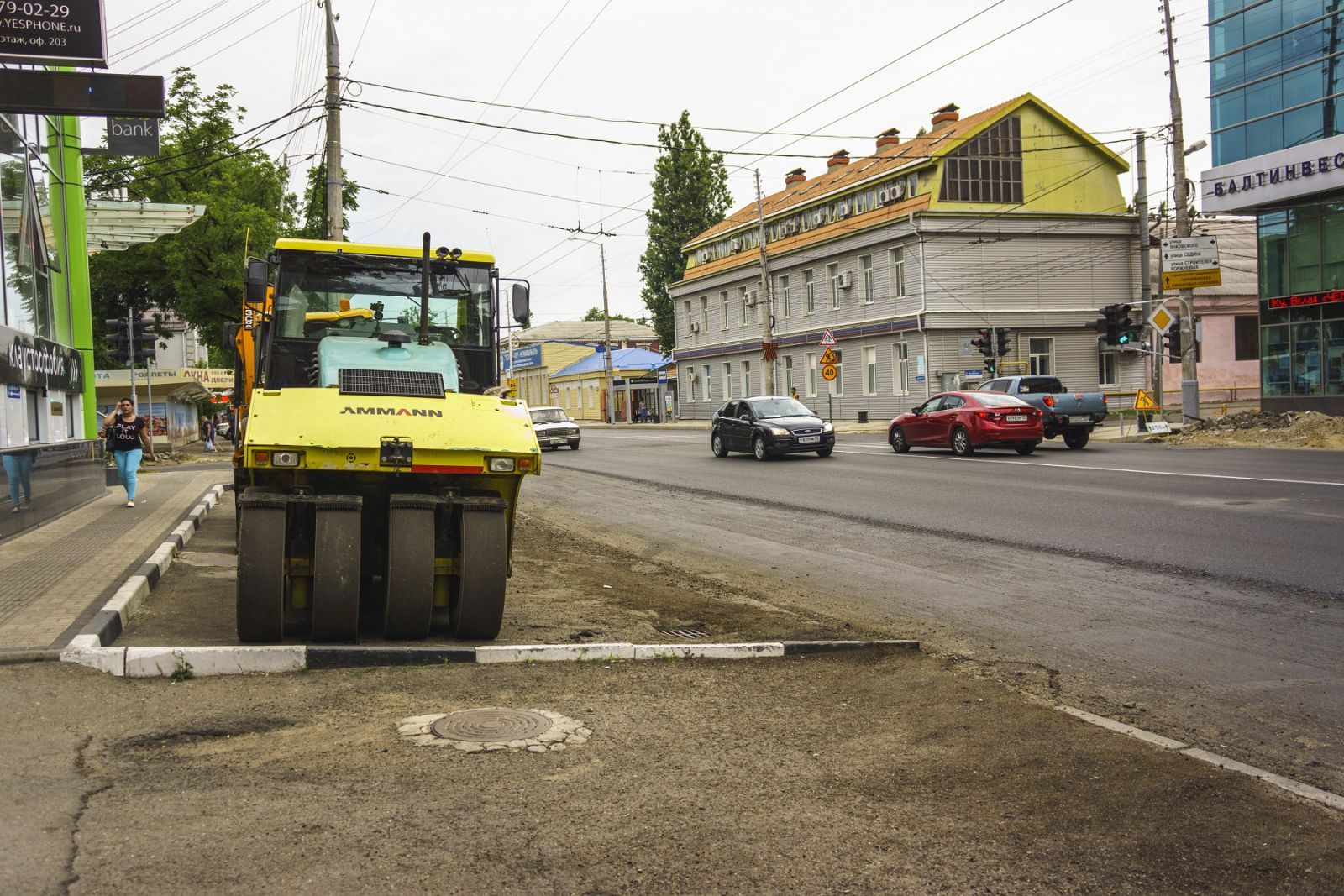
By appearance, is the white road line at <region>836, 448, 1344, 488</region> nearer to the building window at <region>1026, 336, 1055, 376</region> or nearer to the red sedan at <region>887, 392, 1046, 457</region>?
the red sedan at <region>887, 392, 1046, 457</region>

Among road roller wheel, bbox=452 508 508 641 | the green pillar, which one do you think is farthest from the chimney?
road roller wheel, bbox=452 508 508 641

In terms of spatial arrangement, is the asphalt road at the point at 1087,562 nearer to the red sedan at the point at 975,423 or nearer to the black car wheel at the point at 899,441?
the red sedan at the point at 975,423

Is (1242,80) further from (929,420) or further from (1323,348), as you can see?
(929,420)

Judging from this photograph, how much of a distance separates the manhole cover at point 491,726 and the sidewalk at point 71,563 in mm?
2869

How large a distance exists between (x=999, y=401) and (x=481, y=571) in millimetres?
19685

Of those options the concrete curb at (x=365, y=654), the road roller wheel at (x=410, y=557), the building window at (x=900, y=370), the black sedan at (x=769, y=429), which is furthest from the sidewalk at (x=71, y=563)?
the building window at (x=900, y=370)

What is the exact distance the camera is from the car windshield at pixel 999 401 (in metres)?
24.7

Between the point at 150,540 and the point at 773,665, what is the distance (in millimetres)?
8308

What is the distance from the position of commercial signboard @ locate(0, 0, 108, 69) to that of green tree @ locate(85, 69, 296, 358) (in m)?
24.3

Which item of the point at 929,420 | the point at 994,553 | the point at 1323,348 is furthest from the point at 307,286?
the point at 1323,348

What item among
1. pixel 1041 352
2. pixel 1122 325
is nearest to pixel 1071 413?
pixel 1122 325

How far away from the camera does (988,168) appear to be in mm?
46844

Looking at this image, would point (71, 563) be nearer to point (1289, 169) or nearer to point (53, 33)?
point (53, 33)

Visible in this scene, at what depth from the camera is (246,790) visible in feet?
15.0
